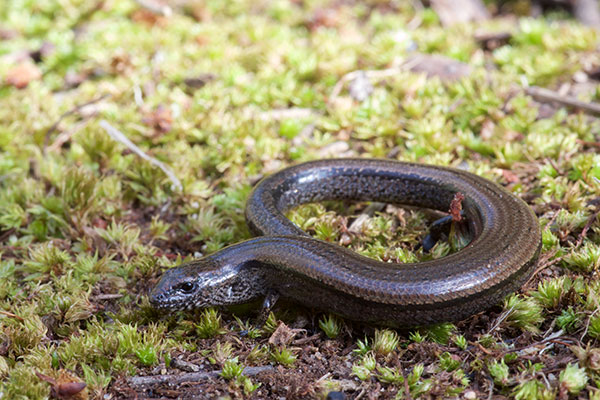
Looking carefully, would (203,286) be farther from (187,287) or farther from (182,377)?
(182,377)

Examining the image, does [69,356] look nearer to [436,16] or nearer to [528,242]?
[528,242]

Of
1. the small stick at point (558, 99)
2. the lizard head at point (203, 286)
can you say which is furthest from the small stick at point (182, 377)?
the small stick at point (558, 99)

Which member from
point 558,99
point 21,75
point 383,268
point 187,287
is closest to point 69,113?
point 21,75

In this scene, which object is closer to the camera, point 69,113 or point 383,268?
point 383,268

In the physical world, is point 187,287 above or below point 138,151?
below

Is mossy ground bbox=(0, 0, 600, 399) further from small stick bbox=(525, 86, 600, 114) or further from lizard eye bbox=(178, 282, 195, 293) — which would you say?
lizard eye bbox=(178, 282, 195, 293)

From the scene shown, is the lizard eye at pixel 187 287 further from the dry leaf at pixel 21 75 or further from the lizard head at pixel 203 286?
the dry leaf at pixel 21 75

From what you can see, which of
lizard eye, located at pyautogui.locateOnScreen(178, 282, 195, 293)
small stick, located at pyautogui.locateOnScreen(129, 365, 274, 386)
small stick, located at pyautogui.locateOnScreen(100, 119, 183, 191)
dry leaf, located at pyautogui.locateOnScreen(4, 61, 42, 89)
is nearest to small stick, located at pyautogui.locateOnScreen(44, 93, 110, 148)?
small stick, located at pyautogui.locateOnScreen(100, 119, 183, 191)

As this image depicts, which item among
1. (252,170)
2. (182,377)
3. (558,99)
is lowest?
(182,377)
